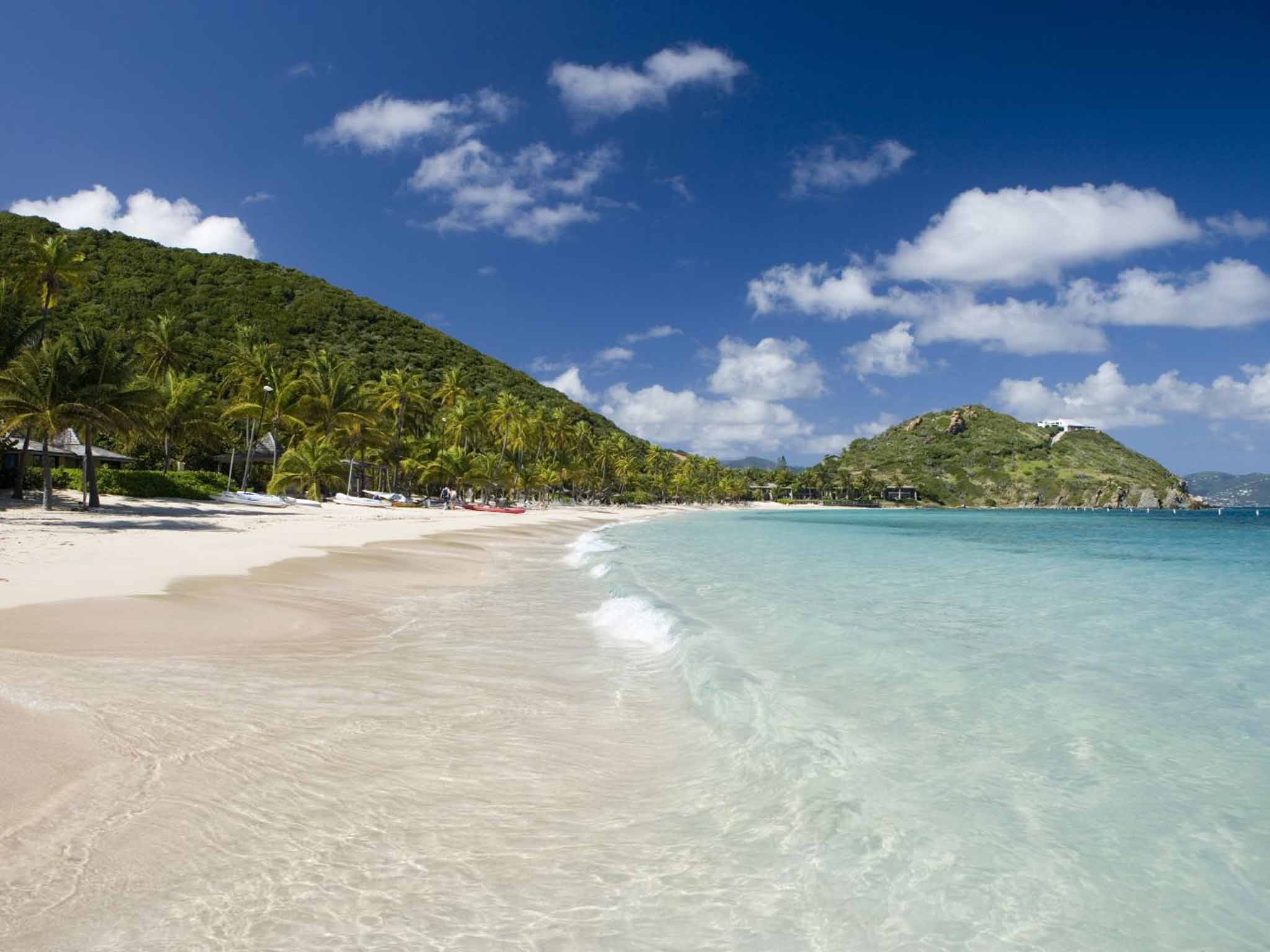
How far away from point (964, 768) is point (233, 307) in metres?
103

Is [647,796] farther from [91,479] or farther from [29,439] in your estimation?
[29,439]

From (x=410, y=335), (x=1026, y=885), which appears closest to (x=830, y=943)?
(x=1026, y=885)

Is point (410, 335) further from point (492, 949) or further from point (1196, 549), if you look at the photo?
point (492, 949)

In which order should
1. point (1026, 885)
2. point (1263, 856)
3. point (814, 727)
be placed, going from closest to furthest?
point (1026, 885) → point (1263, 856) → point (814, 727)

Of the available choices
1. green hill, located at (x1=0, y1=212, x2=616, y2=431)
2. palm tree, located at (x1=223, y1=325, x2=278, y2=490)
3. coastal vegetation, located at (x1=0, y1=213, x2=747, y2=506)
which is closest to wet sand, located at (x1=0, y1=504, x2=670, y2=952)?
coastal vegetation, located at (x1=0, y1=213, x2=747, y2=506)

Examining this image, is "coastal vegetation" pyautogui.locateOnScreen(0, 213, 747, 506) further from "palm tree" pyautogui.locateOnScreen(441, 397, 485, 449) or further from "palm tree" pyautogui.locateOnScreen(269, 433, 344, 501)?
"palm tree" pyautogui.locateOnScreen(441, 397, 485, 449)

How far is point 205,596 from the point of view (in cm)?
1145

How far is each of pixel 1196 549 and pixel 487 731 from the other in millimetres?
43042

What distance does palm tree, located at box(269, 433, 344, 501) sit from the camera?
46.3m

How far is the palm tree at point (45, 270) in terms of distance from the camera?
1232 inches

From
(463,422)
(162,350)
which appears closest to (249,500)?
(162,350)

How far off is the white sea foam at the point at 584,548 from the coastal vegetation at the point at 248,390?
16.4 metres

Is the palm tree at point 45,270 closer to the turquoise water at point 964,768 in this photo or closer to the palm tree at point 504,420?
the turquoise water at point 964,768

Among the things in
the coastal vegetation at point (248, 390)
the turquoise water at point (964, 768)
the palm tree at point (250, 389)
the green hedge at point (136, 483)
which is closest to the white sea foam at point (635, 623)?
the turquoise water at point (964, 768)
